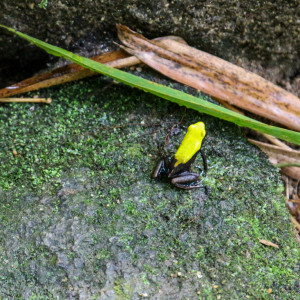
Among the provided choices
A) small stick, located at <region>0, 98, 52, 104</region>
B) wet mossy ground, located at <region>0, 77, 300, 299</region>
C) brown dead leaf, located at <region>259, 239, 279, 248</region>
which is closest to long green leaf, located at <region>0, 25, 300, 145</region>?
wet mossy ground, located at <region>0, 77, 300, 299</region>

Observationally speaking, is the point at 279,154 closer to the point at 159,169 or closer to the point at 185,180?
the point at 185,180

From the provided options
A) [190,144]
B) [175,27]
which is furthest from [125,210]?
[175,27]

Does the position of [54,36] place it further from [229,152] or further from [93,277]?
[93,277]

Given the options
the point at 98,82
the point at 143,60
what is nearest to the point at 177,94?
the point at 143,60

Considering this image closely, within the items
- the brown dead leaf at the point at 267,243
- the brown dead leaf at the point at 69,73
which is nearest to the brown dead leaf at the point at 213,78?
the brown dead leaf at the point at 69,73

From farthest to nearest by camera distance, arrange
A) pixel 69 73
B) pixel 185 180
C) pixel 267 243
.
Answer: pixel 69 73 < pixel 185 180 < pixel 267 243

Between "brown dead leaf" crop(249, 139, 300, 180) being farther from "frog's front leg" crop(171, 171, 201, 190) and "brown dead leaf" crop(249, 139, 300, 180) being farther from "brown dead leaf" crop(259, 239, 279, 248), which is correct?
"brown dead leaf" crop(259, 239, 279, 248)
